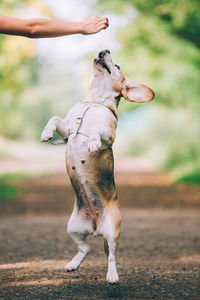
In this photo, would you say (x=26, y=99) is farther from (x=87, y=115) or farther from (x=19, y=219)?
(x=87, y=115)

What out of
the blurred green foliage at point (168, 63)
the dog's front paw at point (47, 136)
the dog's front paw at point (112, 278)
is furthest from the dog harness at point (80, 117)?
the blurred green foliage at point (168, 63)

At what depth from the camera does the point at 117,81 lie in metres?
4.21

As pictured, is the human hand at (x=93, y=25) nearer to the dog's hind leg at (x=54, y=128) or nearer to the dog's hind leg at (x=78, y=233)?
the dog's hind leg at (x=54, y=128)

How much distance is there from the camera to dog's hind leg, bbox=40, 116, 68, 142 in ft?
12.7

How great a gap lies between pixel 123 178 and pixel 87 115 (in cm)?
1522

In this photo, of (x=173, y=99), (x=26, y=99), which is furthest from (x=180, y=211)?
(x=26, y=99)

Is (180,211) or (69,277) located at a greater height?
(180,211)

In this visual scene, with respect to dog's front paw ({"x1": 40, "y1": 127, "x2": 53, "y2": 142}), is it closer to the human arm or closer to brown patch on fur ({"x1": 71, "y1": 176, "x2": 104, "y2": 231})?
brown patch on fur ({"x1": 71, "y1": 176, "x2": 104, "y2": 231})

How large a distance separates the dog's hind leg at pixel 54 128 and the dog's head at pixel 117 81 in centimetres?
58

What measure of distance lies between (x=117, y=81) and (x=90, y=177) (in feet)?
3.21

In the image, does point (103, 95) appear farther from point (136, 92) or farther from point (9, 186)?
point (9, 186)

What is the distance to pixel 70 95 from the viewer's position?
188 ft

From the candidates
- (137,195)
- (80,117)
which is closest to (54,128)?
(80,117)

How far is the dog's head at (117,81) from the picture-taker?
4.14 metres
